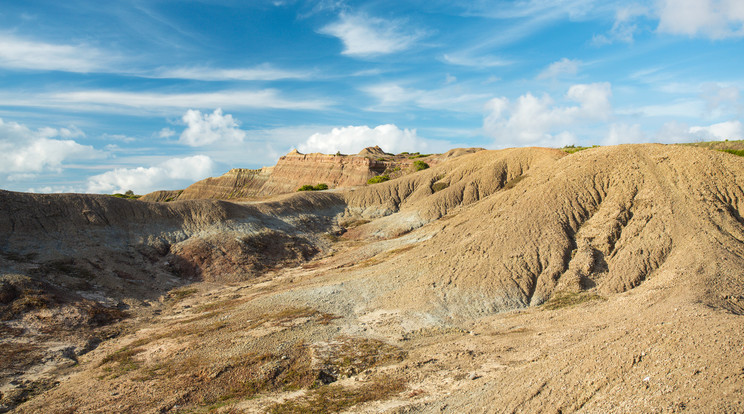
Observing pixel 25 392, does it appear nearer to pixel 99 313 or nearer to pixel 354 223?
pixel 99 313

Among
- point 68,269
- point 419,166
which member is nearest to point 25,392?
point 68,269

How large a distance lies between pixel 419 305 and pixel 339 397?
8866 millimetres

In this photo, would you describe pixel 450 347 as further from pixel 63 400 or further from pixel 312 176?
pixel 312 176

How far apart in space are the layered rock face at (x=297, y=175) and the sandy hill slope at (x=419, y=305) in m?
43.1

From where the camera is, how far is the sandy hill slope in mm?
11086

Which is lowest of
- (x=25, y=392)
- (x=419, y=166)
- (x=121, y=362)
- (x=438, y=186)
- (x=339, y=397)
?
(x=339, y=397)

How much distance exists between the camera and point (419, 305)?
21.5 metres

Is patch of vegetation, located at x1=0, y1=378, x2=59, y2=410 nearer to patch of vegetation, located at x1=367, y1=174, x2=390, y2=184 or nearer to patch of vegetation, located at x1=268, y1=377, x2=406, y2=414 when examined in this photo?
patch of vegetation, located at x1=268, y1=377, x2=406, y2=414

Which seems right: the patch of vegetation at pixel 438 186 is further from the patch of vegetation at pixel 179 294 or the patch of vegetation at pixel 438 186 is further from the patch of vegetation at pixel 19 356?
the patch of vegetation at pixel 19 356

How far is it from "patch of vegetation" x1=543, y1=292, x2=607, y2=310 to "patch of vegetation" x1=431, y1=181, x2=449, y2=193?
3265 cm

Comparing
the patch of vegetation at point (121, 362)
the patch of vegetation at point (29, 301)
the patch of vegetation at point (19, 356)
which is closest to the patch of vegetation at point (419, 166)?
the patch of vegetation at point (29, 301)

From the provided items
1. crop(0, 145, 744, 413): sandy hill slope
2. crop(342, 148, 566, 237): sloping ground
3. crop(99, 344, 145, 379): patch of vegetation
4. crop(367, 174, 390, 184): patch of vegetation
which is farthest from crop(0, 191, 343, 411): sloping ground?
crop(367, 174, 390, 184): patch of vegetation

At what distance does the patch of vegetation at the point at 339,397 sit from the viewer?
12.7 m

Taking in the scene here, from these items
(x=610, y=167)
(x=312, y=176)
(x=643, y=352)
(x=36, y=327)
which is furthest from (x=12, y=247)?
(x=312, y=176)
